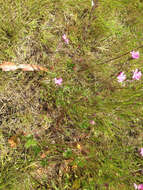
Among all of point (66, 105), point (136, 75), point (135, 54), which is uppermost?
point (135, 54)

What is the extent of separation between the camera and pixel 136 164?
2053 mm

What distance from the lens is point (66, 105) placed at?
2.00 metres

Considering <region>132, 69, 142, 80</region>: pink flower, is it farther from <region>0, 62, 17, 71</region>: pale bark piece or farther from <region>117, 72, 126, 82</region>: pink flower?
<region>0, 62, 17, 71</region>: pale bark piece

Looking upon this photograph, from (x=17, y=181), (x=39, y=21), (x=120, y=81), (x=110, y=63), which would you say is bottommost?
(x=17, y=181)

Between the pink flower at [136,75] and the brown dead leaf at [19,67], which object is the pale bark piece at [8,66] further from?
the pink flower at [136,75]

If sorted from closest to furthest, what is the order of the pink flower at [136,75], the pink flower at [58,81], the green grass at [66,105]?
1. the green grass at [66,105]
2. the pink flower at [58,81]
3. the pink flower at [136,75]

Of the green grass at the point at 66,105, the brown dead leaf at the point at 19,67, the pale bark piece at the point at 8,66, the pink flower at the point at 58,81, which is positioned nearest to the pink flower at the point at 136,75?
the green grass at the point at 66,105

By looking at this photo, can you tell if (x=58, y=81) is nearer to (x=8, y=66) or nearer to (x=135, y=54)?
(x=8, y=66)

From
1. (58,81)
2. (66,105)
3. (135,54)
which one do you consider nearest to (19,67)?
(58,81)

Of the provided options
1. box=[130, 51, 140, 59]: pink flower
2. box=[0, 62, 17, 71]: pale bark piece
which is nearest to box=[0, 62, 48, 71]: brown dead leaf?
box=[0, 62, 17, 71]: pale bark piece

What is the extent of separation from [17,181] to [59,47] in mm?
1306

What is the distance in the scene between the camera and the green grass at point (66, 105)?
1903mm

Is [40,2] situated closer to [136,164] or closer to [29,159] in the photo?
[29,159]

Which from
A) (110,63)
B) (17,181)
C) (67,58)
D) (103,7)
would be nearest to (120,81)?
(110,63)
